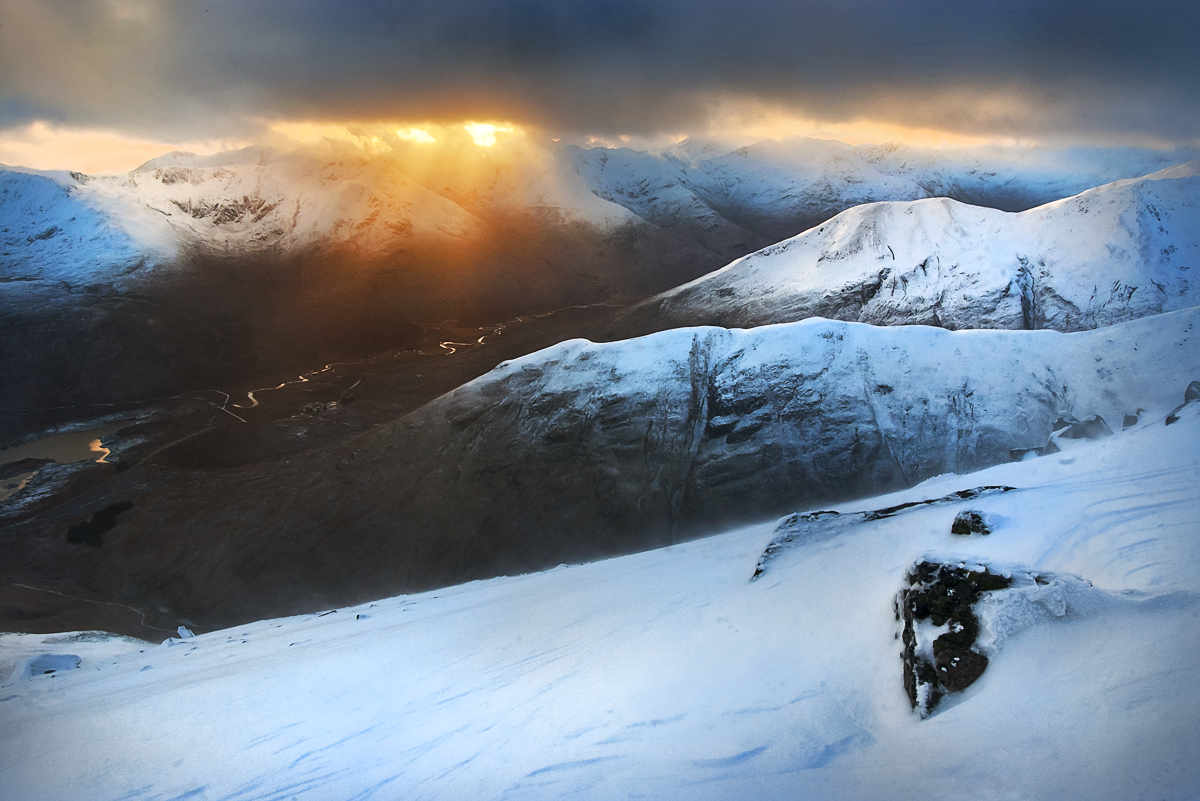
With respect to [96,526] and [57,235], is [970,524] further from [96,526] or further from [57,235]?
[57,235]

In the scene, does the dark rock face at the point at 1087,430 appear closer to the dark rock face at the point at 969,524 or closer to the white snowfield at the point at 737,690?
the white snowfield at the point at 737,690

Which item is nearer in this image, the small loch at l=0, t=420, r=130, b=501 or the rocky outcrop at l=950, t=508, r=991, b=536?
the rocky outcrop at l=950, t=508, r=991, b=536

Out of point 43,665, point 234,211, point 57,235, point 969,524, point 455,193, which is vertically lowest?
point 43,665

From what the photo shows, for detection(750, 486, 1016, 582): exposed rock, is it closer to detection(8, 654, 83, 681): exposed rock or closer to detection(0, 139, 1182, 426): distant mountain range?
detection(8, 654, 83, 681): exposed rock

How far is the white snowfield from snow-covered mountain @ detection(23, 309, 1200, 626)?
40.0 ft

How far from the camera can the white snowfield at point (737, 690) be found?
5.07 m

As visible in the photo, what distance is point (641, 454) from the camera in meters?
26.4

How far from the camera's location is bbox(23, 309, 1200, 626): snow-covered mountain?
79.1 feet

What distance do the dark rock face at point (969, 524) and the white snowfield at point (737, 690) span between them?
0.19m

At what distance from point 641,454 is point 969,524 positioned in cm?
1796

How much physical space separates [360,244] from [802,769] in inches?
3801

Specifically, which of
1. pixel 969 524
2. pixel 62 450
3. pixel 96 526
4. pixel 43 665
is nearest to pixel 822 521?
pixel 969 524

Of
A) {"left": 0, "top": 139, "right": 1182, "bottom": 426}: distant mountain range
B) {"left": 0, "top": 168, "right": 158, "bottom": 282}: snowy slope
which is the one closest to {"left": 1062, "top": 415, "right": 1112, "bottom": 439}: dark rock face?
{"left": 0, "top": 139, "right": 1182, "bottom": 426}: distant mountain range

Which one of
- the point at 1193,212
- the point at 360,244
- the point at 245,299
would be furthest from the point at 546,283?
the point at 1193,212
